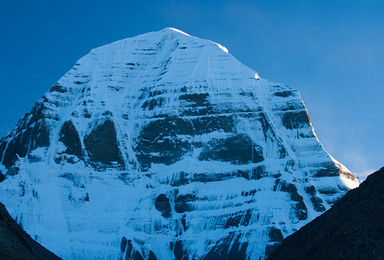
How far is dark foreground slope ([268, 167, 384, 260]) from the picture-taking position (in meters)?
71.5

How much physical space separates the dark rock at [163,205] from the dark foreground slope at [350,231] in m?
112

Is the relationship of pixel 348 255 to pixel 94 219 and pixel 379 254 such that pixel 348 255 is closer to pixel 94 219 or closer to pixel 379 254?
pixel 379 254

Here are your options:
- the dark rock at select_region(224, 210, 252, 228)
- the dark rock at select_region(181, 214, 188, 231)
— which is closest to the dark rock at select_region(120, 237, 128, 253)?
the dark rock at select_region(181, 214, 188, 231)

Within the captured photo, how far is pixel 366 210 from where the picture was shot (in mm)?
74875

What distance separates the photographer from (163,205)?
19638 centimetres

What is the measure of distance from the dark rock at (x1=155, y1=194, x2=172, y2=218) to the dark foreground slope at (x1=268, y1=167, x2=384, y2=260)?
112117 mm

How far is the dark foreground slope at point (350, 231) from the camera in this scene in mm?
71500

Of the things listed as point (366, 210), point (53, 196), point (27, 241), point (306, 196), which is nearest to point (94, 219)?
point (53, 196)

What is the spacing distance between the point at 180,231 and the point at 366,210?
117 meters

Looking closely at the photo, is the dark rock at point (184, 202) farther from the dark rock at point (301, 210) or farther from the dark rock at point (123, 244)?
the dark rock at point (301, 210)

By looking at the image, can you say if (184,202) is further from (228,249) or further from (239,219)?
(228,249)

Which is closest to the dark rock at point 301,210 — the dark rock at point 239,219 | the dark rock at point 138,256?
the dark rock at point 239,219

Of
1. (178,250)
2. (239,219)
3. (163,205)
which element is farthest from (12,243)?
(163,205)

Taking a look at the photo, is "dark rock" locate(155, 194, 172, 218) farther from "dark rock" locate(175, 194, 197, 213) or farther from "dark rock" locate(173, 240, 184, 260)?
"dark rock" locate(173, 240, 184, 260)
